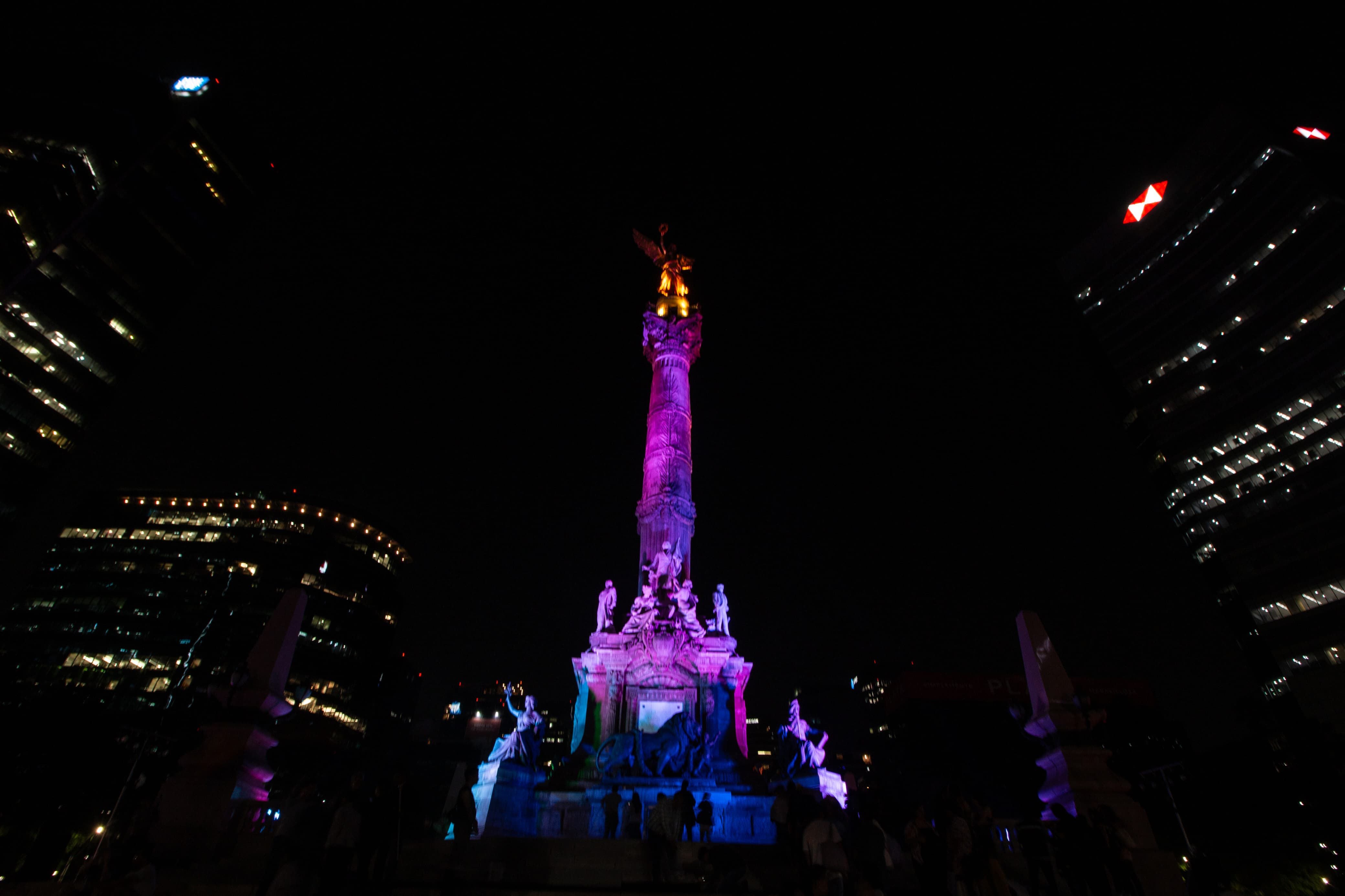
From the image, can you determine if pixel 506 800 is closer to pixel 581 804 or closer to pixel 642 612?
pixel 581 804

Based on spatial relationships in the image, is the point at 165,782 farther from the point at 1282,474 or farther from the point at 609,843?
the point at 1282,474

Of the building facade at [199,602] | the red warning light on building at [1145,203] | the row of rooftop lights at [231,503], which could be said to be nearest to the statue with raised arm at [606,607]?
the building facade at [199,602]

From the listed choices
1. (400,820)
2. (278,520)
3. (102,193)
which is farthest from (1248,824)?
(278,520)

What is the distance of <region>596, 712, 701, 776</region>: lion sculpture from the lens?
55.6 feet

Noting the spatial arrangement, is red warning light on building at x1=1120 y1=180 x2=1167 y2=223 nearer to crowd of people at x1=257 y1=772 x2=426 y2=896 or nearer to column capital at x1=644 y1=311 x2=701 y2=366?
column capital at x1=644 y1=311 x2=701 y2=366

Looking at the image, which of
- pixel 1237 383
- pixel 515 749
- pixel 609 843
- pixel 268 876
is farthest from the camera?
pixel 1237 383

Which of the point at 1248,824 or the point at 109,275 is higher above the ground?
the point at 109,275

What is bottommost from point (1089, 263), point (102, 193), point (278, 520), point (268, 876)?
point (268, 876)

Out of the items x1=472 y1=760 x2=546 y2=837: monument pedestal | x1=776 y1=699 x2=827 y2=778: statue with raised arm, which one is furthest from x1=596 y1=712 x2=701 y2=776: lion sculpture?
x1=776 y1=699 x2=827 y2=778: statue with raised arm

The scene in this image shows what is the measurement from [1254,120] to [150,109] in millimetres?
83937

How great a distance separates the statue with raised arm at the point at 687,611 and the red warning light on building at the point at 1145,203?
2560 inches

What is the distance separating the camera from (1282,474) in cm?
4744

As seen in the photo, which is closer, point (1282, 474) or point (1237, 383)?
point (1282, 474)

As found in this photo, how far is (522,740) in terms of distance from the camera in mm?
17000
